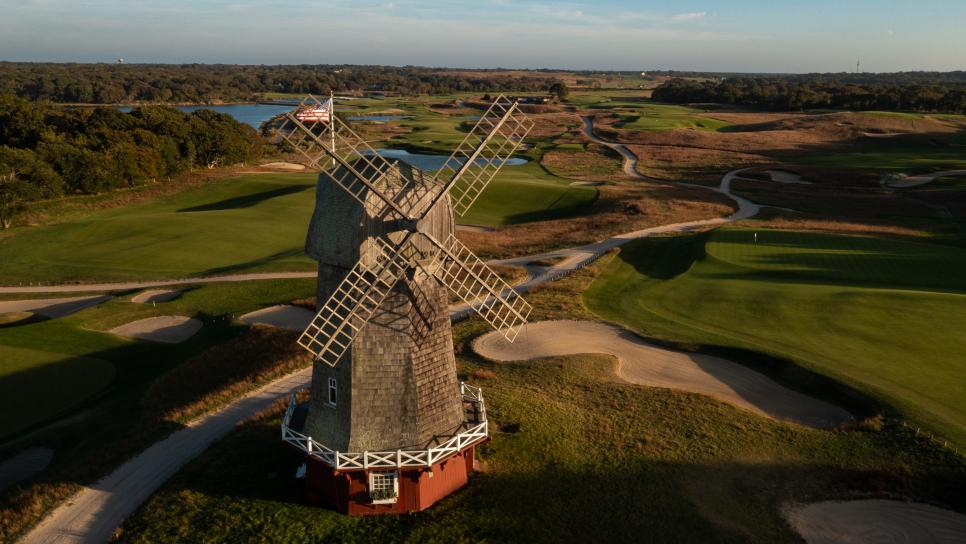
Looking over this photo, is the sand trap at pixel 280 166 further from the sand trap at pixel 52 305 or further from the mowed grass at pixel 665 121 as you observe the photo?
the mowed grass at pixel 665 121

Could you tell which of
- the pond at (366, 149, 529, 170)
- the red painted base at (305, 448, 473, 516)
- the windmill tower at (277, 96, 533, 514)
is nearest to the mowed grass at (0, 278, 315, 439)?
the red painted base at (305, 448, 473, 516)

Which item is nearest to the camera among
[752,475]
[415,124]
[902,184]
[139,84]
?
[752,475]

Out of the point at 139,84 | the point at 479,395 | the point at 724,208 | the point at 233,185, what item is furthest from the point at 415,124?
the point at 479,395

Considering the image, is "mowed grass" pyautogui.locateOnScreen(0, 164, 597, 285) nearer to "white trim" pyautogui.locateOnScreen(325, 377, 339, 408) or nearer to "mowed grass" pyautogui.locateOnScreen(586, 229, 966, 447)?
"mowed grass" pyautogui.locateOnScreen(586, 229, 966, 447)

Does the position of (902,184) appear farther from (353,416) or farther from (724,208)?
(353,416)

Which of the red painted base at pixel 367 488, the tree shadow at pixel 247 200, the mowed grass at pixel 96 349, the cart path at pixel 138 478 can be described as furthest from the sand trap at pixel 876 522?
the tree shadow at pixel 247 200

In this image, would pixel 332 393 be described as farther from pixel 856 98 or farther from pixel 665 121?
pixel 856 98
